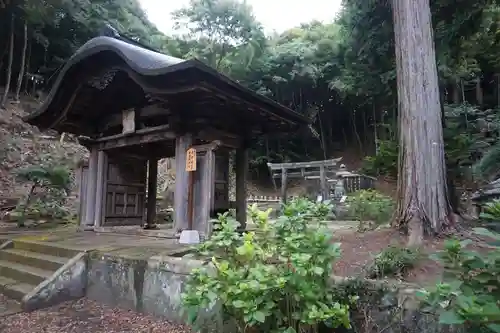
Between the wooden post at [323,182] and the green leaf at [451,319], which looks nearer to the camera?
the green leaf at [451,319]

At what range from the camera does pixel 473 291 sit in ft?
5.37

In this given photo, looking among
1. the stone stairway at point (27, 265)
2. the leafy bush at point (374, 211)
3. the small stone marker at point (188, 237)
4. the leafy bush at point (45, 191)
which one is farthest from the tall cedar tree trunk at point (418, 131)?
the leafy bush at point (45, 191)

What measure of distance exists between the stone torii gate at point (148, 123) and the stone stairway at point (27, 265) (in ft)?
4.64

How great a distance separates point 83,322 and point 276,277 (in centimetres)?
270

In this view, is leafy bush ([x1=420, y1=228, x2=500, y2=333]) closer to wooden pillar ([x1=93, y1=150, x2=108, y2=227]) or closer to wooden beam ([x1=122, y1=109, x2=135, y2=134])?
wooden beam ([x1=122, y1=109, x2=135, y2=134])

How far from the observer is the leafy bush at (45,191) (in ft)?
29.3

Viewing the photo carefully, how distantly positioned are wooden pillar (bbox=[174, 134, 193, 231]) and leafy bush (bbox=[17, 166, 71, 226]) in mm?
5323

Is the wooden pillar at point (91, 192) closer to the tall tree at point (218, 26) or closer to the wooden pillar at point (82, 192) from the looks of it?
the wooden pillar at point (82, 192)

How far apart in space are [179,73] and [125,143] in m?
2.54

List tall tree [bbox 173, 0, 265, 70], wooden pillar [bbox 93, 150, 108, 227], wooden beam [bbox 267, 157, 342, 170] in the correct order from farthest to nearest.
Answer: tall tree [bbox 173, 0, 265, 70]
wooden beam [bbox 267, 157, 342, 170]
wooden pillar [bbox 93, 150, 108, 227]

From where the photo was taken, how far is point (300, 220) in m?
2.37

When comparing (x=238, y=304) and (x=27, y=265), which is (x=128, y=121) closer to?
(x=27, y=265)

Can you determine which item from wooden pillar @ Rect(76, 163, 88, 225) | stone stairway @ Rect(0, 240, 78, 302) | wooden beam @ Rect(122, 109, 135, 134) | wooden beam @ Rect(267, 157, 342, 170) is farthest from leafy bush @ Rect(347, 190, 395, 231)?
wooden beam @ Rect(267, 157, 342, 170)

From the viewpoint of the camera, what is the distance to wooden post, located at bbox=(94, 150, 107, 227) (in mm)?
6781
